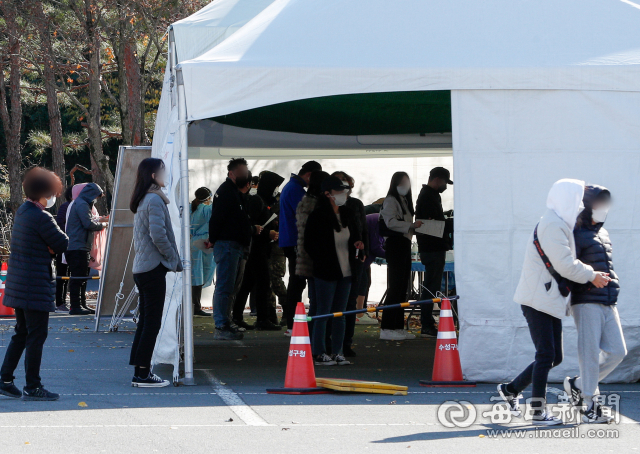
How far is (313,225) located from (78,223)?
6219mm

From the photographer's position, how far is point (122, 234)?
36.8 ft

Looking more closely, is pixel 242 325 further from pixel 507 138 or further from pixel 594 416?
pixel 594 416

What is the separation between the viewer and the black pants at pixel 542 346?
5.61 m

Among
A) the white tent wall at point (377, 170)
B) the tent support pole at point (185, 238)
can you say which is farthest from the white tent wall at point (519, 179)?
the white tent wall at point (377, 170)

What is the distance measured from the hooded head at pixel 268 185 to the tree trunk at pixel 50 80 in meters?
8.03

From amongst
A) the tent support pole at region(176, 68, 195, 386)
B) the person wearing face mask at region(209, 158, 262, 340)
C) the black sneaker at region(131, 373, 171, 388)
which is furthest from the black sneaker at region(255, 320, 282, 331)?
the black sneaker at region(131, 373, 171, 388)

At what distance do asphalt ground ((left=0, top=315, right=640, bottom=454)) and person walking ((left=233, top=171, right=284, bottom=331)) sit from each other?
2773mm

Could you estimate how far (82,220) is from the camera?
13.0 metres

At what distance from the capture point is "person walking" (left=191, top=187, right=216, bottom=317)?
39.3 ft

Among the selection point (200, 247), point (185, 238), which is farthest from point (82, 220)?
point (185, 238)

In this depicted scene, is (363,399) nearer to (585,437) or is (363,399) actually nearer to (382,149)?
(585,437)

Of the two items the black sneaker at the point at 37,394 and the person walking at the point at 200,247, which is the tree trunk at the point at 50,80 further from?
the black sneaker at the point at 37,394

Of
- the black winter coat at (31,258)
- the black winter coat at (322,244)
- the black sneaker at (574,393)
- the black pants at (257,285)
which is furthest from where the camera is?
the black pants at (257,285)

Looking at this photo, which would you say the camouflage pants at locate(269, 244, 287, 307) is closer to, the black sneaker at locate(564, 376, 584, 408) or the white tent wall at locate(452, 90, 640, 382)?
the white tent wall at locate(452, 90, 640, 382)
